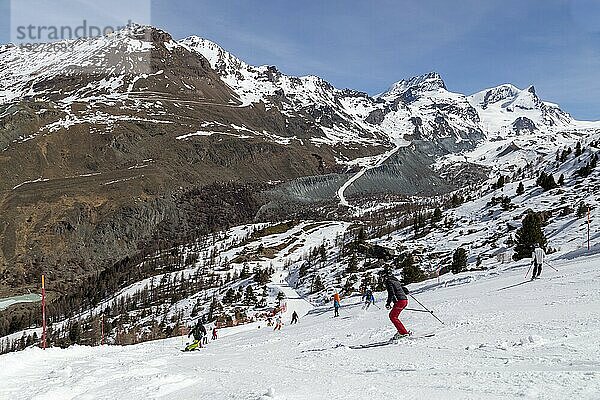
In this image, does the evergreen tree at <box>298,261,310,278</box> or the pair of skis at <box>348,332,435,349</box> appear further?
the evergreen tree at <box>298,261,310,278</box>

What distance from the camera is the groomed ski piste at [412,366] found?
807cm

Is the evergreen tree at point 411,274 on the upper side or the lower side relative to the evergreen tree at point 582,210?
lower

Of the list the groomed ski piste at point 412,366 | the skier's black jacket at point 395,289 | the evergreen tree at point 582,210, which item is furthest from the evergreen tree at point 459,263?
the skier's black jacket at point 395,289

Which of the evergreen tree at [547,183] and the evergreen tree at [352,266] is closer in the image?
the evergreen tree at [547,183]

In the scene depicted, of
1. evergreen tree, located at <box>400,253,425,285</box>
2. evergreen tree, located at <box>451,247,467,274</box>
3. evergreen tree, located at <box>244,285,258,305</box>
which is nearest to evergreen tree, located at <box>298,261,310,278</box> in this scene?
evergreen tree, located at <box>244,285,258,305</box>

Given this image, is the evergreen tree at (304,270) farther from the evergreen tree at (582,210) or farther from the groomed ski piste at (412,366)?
the groomed ski piste at (412,366)

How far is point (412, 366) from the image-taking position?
33.3ft

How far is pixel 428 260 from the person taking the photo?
186ft

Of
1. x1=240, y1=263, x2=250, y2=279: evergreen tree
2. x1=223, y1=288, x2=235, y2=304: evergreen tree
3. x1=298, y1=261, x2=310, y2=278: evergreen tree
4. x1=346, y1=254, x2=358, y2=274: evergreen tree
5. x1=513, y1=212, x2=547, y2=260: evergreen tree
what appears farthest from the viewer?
x1=240, y1=263, x2=250, y2=279: evergreen tree

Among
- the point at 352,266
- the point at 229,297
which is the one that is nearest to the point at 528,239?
the point at 352,266

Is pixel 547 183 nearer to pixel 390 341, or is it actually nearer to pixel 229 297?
pixel 229 297

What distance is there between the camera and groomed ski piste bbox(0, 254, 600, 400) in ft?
26.5

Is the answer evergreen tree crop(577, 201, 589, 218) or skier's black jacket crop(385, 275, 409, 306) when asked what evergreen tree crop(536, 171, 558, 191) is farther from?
skier's black jacket crop(385, 275, 409, 306)

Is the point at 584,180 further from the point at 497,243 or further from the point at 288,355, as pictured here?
the point at 288,355
